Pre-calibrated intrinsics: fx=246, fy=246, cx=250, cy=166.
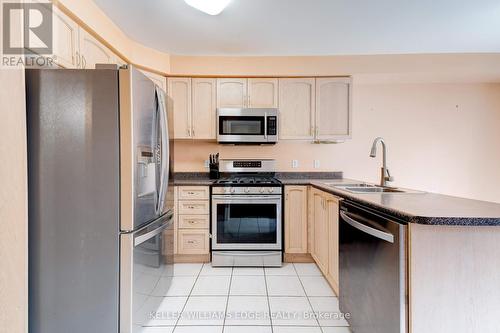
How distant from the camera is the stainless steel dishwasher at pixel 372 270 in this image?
3.66 feet

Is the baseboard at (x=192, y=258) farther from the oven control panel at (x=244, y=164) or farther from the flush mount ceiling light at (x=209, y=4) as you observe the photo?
the flush mount ceiling light at (x=209, y=4)

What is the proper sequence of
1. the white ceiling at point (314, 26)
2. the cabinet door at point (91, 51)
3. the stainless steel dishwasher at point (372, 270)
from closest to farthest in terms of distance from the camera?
the stainless steel dishwasher at point (372, 270) → the cabinet door at point (91, 51) → the white ceiling at point (314, 26)

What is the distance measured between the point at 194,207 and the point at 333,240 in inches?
59.9

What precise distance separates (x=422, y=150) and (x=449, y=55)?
46.7 inches

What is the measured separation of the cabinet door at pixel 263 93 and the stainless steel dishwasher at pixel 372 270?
175cm

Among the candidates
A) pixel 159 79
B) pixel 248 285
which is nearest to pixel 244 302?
pixel 248 285

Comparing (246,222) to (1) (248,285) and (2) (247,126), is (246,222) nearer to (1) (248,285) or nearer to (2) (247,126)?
(1) (248,285)

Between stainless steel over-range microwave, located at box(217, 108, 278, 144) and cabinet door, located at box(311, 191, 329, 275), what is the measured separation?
96 centimetres

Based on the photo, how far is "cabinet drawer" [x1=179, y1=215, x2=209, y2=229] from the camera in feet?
9.18

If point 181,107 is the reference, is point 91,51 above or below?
above

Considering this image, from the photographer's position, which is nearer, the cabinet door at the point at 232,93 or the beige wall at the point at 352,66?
the beige wall at the point at 352,66

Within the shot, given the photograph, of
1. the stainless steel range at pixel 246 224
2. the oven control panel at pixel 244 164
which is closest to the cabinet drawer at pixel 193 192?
the stainless steel range at pixel 246 224

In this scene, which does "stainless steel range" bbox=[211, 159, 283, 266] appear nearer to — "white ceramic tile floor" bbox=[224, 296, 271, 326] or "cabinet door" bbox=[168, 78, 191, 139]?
"white ceramic tile floor" bbox=[224, 296, 271, 326]

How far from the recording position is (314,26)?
2.38m
